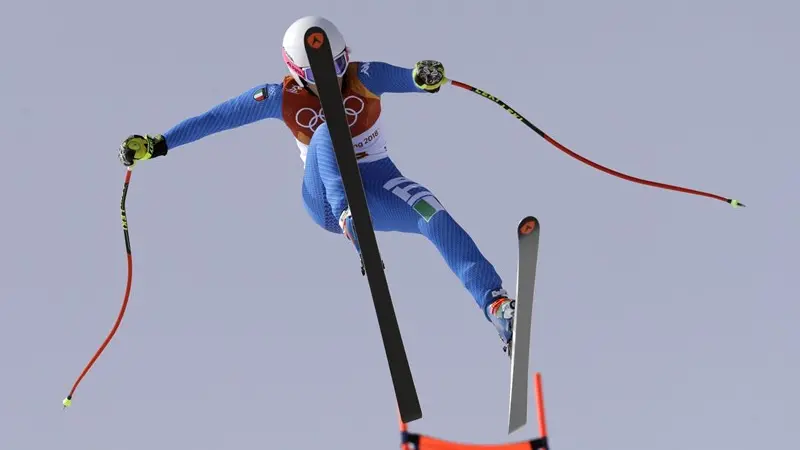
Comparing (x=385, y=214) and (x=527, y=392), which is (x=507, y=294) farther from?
(x=385, y=214)

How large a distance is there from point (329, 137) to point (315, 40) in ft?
3.81

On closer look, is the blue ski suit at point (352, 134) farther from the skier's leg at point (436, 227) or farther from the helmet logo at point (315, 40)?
the helmet logo at point (315, 40)

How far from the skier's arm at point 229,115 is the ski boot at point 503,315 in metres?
1.92

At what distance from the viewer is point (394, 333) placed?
622 cm

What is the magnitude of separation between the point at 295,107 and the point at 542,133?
147 cm

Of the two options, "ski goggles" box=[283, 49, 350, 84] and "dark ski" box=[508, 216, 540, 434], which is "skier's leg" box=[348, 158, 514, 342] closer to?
"dark ski" box=[508, 216, 540, 434]

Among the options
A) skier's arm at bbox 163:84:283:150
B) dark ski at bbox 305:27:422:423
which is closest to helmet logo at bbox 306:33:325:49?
dark ski at bbox 305:27:422:423

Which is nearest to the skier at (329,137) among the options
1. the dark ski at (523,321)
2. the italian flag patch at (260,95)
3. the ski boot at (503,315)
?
the italian flag patch at (260,95)

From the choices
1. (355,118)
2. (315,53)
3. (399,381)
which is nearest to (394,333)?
(399,381)

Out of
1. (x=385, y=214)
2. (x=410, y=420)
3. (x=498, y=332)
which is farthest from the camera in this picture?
(x=385, y=214)

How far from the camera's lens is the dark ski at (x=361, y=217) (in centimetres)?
618

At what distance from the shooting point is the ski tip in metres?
6.10

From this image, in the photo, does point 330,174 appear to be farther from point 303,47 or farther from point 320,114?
point 303,47

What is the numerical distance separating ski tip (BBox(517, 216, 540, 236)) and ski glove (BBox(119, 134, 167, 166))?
8.24 ft
